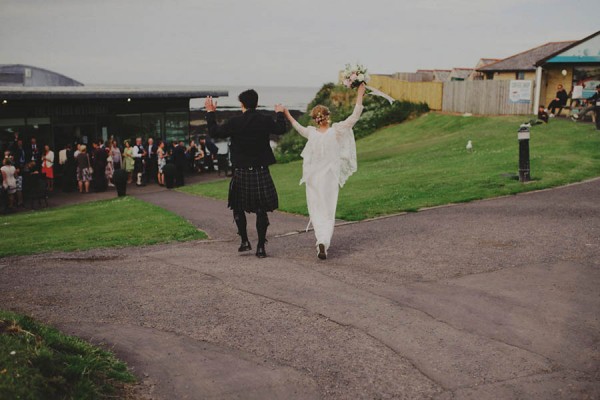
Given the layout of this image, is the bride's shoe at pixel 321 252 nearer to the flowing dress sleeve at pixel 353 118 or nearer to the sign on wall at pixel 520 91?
the flowing dress sleeve at pixel 353 118

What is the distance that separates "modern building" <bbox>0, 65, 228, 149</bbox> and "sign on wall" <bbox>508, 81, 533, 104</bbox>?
1667 centimetres

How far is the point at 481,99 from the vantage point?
1532 inches

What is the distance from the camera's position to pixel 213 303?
21.3 ft

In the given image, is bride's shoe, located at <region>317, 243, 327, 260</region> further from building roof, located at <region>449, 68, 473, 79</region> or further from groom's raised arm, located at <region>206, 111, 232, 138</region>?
building roof, located at <region>449, 68, 473, 79</region>

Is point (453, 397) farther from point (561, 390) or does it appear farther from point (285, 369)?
point (285, 369)

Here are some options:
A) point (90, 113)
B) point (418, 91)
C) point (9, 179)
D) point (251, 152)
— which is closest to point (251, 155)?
point (251, 152)

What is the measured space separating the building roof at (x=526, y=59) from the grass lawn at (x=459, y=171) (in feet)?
49.6

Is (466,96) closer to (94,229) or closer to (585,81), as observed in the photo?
(585,81)

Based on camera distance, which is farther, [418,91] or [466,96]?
[418,91]

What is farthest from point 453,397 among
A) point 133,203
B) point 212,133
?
point 133,203

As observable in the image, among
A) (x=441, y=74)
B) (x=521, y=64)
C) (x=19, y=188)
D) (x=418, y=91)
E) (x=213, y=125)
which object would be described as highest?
(x=441, y=74)

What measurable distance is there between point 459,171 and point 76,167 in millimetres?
15899

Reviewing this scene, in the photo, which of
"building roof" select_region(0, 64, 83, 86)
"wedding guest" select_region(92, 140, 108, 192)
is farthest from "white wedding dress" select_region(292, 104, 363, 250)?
"building roof" select_region(0, 64, 83, 86)

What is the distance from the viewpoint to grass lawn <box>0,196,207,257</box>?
1129 centimetres
